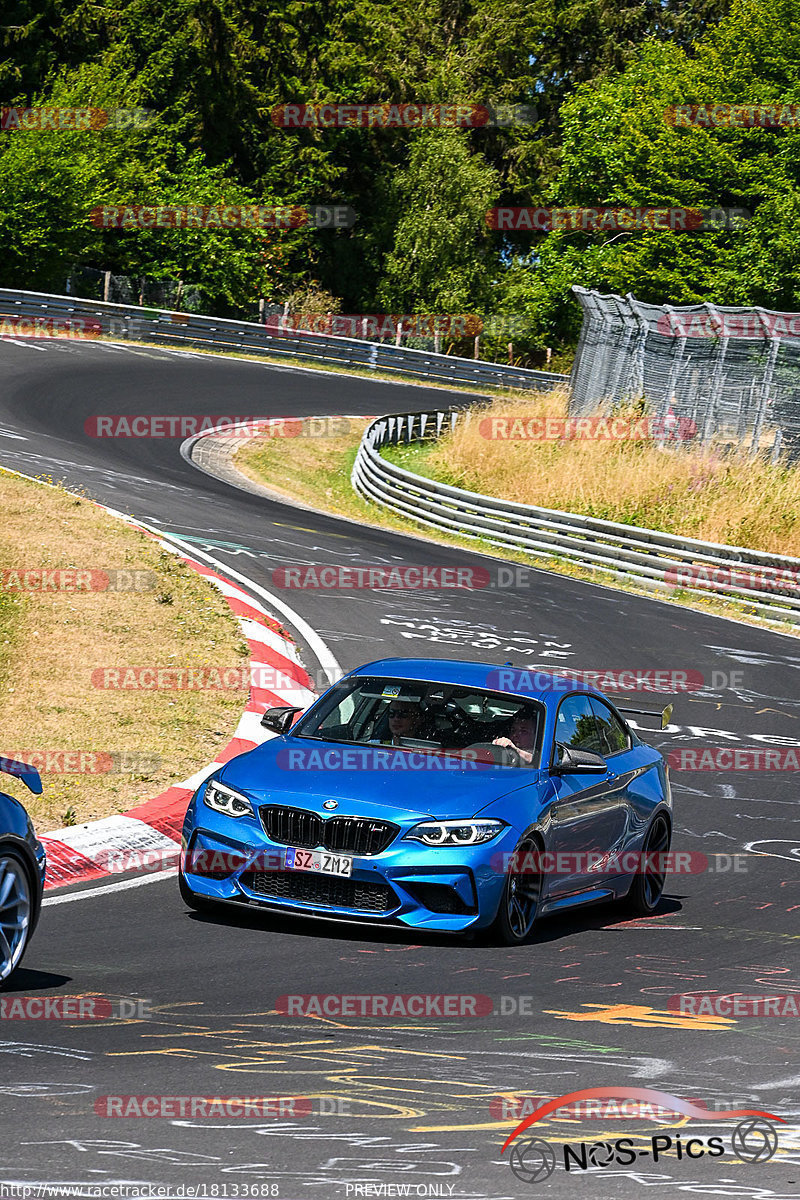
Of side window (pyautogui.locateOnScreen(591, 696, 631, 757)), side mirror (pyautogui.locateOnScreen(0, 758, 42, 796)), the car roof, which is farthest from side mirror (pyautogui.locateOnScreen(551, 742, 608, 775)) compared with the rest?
side mirror (pyautogui.locateOnScreen(0, 758, 42, 796))

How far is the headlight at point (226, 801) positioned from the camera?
8.81m

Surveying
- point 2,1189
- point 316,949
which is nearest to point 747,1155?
point 2,1189

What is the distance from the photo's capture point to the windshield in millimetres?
9586

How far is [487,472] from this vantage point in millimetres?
33344

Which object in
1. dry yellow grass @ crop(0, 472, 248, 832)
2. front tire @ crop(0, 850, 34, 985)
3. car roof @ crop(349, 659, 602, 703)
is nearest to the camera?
front tire @ crop(0, 850, 34, 985)

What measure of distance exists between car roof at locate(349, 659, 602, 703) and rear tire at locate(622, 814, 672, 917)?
3.42 ft

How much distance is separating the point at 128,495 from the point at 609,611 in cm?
819

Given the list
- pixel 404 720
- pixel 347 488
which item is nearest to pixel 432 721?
pixel 404 720

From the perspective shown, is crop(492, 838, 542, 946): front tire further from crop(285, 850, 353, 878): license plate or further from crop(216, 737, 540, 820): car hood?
crop(285, 850, 353, 878): license plate

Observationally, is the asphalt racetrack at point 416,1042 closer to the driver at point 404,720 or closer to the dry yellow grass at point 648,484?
the driver at point 404,720

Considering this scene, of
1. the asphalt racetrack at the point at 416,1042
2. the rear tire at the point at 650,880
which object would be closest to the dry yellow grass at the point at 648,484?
the asphalt racetrack at the point at 416,1042

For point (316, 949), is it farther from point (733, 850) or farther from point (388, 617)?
point (388, 617)

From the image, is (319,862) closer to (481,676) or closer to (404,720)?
(404,720)

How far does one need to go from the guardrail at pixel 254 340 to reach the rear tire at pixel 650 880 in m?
39.2
